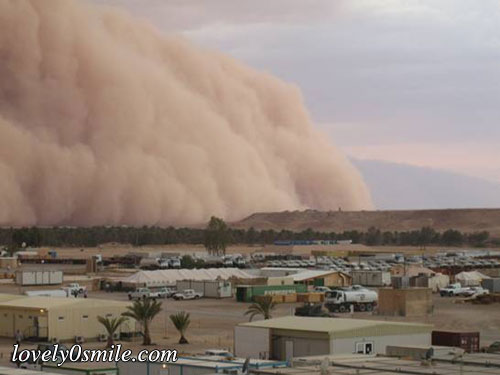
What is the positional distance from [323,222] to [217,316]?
7413 cm

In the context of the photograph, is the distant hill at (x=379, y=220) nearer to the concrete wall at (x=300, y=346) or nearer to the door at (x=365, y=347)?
the concrete wall at (x=300, y=346)

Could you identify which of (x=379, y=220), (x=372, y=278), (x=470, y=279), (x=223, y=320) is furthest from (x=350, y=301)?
(x=379, y=220)

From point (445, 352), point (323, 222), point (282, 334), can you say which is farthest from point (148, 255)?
point (323, 222)

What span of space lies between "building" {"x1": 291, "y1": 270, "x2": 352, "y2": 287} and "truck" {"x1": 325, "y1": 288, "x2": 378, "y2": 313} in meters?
6.96

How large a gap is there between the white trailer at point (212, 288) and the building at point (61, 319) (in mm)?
11515

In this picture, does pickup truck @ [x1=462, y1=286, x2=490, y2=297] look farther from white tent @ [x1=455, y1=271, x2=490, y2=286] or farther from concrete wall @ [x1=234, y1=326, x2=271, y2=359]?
concrete wall @ [x1=234, y1=326, x2=271, y2=359]

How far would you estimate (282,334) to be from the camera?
682 inches

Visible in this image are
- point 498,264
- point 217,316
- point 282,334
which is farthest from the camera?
point 498,264

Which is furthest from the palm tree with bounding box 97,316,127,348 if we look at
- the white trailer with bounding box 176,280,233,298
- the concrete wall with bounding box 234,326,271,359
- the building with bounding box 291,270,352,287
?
the building with bounding box 291,270,352,287

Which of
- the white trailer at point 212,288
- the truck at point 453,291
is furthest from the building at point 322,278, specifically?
the truck at point 453,291

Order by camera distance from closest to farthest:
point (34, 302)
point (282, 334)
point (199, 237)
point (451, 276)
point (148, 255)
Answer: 1. point (282, 334)
2. point (34, 302)
3. point (451, 276)
4. point (148, 255)
5. point (199, 237)

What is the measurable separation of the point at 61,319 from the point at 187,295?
12.0 meters

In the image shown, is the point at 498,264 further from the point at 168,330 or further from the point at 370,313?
the point at 168,330

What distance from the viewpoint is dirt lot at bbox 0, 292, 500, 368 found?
21.8 metres
